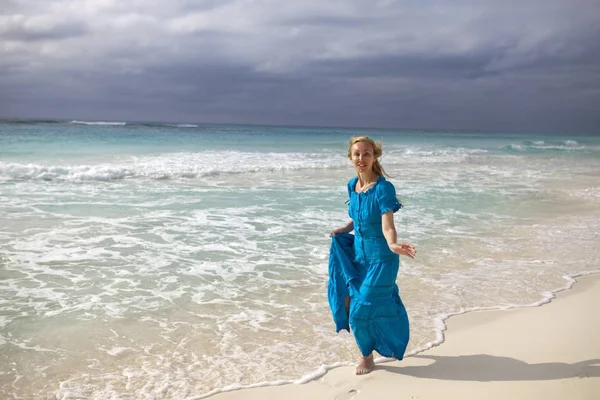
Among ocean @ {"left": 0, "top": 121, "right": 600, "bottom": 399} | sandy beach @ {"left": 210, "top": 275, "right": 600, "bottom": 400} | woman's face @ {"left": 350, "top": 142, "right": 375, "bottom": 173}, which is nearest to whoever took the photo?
sandy beach @ {"left": 210, "top": 275, "right": 600, "bottom": 400}

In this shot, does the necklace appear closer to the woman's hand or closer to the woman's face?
the woman's face

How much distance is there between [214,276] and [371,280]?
3.13 m

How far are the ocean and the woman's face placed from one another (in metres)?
1.53

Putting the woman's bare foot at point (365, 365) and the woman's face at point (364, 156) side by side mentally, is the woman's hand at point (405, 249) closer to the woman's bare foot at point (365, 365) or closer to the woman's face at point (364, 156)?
the woman's face at point (364, 156)

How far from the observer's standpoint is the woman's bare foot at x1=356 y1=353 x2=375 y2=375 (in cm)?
392

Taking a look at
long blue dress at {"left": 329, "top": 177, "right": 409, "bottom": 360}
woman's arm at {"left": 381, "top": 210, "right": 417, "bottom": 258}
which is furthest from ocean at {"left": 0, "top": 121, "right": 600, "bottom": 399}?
woman's arm at {"left": 381, "top": 210, "right": 417, "bottom": 258}

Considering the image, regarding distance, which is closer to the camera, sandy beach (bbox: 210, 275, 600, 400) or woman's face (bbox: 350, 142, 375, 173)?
sandy beach (bbox: 210, 275, 600, 400)

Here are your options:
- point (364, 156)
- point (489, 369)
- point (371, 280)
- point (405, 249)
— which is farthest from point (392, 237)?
point (489, 369)

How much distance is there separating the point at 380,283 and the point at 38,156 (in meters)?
23.6

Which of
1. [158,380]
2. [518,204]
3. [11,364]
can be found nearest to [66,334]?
[11,364]

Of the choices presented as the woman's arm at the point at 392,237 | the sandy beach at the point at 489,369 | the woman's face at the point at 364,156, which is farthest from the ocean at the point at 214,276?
the woman's face at the point at 364,156

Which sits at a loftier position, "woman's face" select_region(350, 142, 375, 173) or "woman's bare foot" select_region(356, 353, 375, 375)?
"woman's face" select_region(350, 142, 375, 173)

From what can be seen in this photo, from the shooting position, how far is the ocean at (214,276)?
4129 millimetres

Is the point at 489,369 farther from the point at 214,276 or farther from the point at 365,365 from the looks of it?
the point at 214,276
